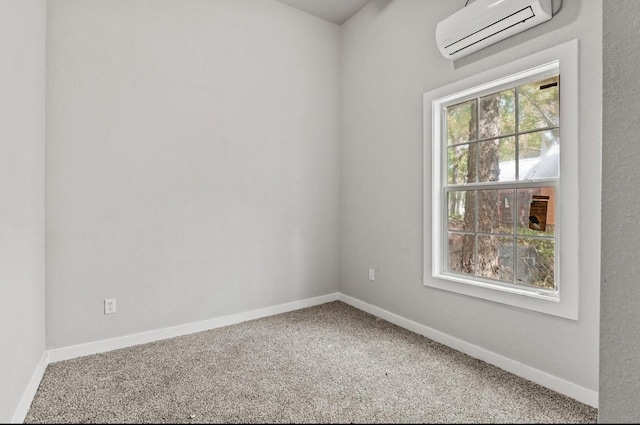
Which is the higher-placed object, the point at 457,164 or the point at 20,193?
the point at 457,164

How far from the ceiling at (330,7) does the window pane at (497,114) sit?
5.84 ft

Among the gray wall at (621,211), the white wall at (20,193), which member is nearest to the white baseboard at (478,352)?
the gray wall at (621,211)

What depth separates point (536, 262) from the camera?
164 cm

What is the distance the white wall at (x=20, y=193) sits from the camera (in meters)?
1.07

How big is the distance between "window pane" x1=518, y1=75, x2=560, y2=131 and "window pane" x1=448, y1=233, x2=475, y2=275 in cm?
81

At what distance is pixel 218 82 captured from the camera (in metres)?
2.48

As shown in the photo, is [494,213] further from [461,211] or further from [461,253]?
[461,253]

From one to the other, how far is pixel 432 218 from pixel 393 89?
3.53 feet

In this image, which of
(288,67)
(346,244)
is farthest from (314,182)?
(288,67)

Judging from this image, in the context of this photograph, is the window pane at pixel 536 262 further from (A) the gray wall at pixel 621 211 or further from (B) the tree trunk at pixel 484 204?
(A) the gray wall at pixel 621 211

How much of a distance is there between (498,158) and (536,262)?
64 centimetres

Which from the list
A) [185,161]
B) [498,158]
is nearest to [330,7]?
[185,161]

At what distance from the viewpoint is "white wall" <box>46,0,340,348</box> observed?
197 centimetres

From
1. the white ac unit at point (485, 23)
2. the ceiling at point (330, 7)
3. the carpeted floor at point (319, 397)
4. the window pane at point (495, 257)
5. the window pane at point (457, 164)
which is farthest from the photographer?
the ceiling at point (330, 7)
